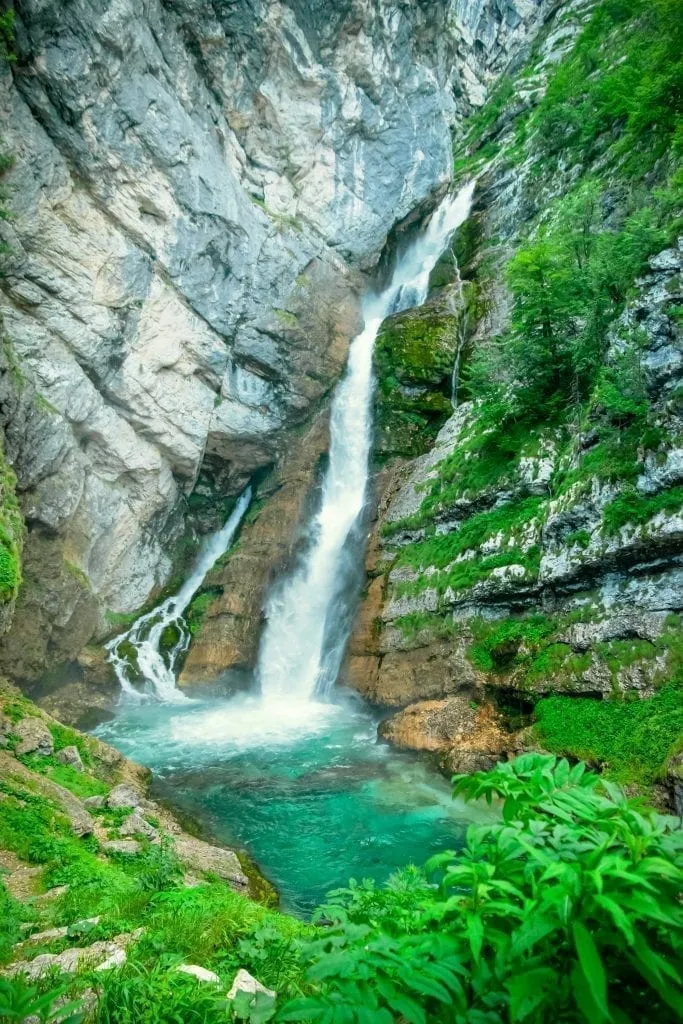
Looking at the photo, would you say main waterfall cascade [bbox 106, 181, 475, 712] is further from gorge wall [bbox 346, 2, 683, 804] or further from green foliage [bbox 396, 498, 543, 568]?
green foliage [bbox 396, 498, 543, 568]

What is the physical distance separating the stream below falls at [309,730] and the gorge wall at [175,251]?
1414mm

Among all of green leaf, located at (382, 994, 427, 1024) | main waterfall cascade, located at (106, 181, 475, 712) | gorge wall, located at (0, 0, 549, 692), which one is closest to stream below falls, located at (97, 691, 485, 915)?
main waterfall cascade, located at (106, 181, 475, 712)

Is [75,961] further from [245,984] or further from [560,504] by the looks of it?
[560,504]

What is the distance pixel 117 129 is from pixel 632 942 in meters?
23.9

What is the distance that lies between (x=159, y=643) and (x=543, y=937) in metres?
20.9

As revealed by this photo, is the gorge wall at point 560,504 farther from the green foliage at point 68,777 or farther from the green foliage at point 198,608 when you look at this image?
the green foliage at point 68,777

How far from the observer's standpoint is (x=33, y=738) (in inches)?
386

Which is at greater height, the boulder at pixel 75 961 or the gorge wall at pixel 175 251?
the gorge wall at pixel 175 251

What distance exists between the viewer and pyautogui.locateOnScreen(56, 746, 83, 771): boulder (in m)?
9.76

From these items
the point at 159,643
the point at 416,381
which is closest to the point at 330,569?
the point at 159,643

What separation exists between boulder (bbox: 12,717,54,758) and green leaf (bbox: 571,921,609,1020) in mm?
10269

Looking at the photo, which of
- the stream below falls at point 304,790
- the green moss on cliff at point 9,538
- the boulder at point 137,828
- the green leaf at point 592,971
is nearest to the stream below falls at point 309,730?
the stream below falls at point 304,790

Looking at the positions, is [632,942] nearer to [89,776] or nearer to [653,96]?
[89,776]

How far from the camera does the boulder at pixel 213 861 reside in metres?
7.39
